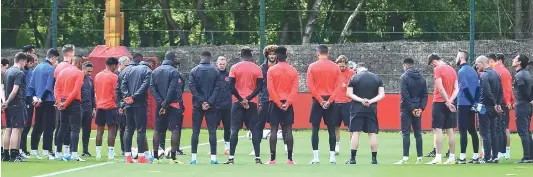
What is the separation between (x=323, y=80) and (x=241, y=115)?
4.82 ft

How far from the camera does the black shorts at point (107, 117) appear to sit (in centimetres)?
2372

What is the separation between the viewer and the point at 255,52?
43719mm

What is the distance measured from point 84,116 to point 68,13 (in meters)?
30.0

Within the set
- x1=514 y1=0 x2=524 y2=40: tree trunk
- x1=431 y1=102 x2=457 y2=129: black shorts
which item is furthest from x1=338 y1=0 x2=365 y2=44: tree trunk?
x1=431 y1=102 x2=457 y2=129: black shorts

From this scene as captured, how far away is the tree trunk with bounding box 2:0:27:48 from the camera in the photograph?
50219 mm

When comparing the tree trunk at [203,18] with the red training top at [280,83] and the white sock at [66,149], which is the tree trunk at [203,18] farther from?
the red training top at [280,83]

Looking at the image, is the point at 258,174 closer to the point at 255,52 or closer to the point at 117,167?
the point at 117,167

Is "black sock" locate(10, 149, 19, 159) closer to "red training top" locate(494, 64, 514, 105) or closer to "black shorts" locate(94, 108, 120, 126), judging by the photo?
"black shorts" locate(94, 108, 120, 126)

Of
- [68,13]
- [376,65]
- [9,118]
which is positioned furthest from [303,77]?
[9,118]

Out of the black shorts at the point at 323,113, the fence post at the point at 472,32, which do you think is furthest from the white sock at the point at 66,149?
the fence post at the point at 472,32

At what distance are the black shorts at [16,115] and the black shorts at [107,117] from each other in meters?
1.73

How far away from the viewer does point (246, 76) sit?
22344 millimetres

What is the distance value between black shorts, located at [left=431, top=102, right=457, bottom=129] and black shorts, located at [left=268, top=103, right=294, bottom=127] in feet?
7.92

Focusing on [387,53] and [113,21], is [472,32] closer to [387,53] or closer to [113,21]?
[387,53]
